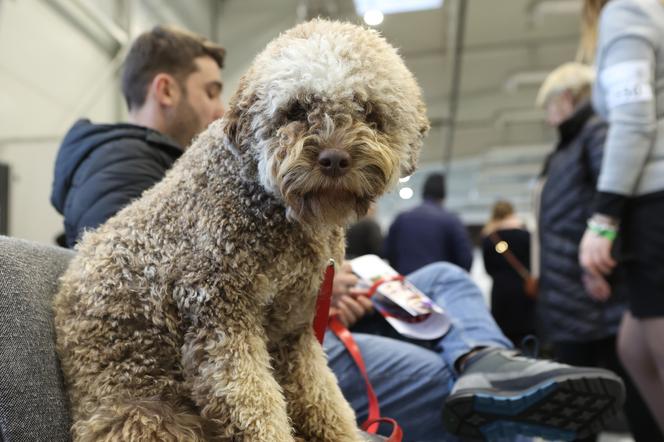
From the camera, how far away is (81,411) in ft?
2.55

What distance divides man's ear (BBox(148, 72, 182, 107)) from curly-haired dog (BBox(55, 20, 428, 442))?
86 cm

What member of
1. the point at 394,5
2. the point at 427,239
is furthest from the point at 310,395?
the point at 394,5

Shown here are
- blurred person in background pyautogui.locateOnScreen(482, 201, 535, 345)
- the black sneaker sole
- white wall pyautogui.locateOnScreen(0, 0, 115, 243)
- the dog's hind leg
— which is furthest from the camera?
blurred person in background pyautogui.locateOnScreen(482, 201, 535, 345)

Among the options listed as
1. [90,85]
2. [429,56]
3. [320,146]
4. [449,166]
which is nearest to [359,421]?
[320,146]

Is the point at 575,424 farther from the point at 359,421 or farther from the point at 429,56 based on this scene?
the point at 429,56

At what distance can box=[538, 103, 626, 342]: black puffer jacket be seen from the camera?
193 cm

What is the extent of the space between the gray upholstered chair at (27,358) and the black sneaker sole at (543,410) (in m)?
0.76

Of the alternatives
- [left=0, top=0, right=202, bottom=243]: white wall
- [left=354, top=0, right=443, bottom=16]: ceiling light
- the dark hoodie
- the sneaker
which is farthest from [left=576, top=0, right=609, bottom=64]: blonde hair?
[left=354, top=0, right=443, bottom=16]: ceiling light

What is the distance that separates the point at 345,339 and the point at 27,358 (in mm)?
719

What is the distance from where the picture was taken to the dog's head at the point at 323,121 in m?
0.75

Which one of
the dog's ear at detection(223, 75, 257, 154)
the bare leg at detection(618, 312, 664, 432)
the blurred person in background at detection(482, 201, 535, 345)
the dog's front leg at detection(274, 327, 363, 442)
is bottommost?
the blurred person in background at detection(482, 201, 535, 345)

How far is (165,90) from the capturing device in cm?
162

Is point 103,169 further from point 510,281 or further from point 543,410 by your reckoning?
→ point 510,281

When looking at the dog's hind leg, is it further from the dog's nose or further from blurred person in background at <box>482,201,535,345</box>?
blurred person in background at <box>482,201,535,345</box>
